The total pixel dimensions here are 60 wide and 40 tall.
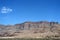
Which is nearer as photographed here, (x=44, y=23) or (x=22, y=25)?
(x=44, y=23)

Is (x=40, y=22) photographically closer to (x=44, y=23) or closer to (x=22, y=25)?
(x=44, y=23)

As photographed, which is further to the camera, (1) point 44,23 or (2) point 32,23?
(2) point 32,23

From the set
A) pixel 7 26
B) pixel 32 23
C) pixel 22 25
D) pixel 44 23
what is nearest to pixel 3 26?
pixel 7 26

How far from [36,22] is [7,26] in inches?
1064

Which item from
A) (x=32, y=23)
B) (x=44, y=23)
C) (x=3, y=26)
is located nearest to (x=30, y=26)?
(x=32, y=23)

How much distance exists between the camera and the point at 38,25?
131 metres

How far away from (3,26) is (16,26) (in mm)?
11484

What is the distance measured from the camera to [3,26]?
469ft

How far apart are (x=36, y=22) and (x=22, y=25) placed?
43.3ft

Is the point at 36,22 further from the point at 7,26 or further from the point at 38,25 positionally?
the point at 7,26

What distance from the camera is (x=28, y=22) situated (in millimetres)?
142125

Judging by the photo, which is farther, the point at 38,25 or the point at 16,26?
the point at 16,26

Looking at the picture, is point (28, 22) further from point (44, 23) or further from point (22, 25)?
point (44, 23)

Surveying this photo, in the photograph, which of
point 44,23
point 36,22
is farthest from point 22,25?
point 44,23
